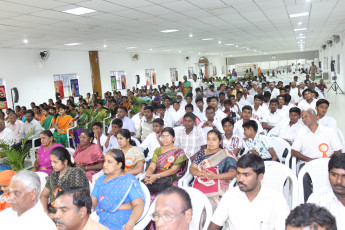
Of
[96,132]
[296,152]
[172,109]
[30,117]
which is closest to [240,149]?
[296,152]

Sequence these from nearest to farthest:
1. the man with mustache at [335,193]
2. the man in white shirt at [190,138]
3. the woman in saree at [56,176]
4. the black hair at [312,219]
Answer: the black hair at [312,219]
the man with mustache at [335,193]
the woman in saree at [56,176]
the man in white shirt at [190,138]

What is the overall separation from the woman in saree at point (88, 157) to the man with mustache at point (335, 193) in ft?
8.01

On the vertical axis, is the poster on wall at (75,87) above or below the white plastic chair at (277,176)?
above

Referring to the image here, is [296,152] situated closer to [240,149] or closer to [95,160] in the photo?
[240,149]

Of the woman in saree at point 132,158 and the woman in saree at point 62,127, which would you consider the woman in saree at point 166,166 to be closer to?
the woman in saree at point 132,158

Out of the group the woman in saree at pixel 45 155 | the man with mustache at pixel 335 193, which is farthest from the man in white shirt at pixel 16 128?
the man with mustache at pixel 335 193

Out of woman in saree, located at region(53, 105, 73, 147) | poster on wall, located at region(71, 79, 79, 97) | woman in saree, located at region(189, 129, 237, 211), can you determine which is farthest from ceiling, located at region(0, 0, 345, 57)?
poster on wall, located at region(71, 79, 79, 97)

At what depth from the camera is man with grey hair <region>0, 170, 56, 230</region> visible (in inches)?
78.3

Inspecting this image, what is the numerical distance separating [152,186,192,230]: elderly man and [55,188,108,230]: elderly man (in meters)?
0.43

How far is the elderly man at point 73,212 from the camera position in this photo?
1727 mm

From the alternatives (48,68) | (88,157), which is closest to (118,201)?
(88,157)

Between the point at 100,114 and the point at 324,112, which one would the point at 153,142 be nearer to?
the point at 324,112

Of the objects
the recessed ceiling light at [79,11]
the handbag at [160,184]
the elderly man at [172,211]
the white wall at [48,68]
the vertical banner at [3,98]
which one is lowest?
the handbag at [160,184]

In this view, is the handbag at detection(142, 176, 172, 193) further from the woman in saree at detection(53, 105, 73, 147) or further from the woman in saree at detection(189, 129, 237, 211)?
the woman in saree at detection(53, 105, 73, 147)
